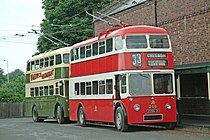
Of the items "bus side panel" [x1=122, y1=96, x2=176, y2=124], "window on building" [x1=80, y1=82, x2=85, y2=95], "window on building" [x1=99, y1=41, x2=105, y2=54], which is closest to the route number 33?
"bus side panel" [x1=122, y1=96, x2=176, y2=124]

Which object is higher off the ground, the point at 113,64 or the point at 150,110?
the point at 113,64

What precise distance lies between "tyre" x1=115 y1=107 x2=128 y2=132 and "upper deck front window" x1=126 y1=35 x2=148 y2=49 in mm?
2711

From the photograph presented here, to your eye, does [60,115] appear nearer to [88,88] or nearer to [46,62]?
[46,62]

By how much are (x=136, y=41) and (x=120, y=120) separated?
3436mm

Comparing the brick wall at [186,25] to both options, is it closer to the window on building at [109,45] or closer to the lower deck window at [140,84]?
the lower deck window at [140,84]

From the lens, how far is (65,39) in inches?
1980

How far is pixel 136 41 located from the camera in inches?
797

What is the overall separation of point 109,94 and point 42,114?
36.8ft

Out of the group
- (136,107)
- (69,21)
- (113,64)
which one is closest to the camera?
(136,107)

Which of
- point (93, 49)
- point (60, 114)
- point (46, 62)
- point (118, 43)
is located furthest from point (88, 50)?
point (46, 62)

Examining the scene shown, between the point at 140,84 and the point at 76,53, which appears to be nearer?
the point at 140,84

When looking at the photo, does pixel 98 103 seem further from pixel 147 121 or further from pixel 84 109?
pixel 147 121

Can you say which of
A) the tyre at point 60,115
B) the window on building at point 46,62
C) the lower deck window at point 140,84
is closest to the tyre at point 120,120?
the lower deck window at point 140,84

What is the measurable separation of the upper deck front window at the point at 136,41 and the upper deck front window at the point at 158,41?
0.32m
